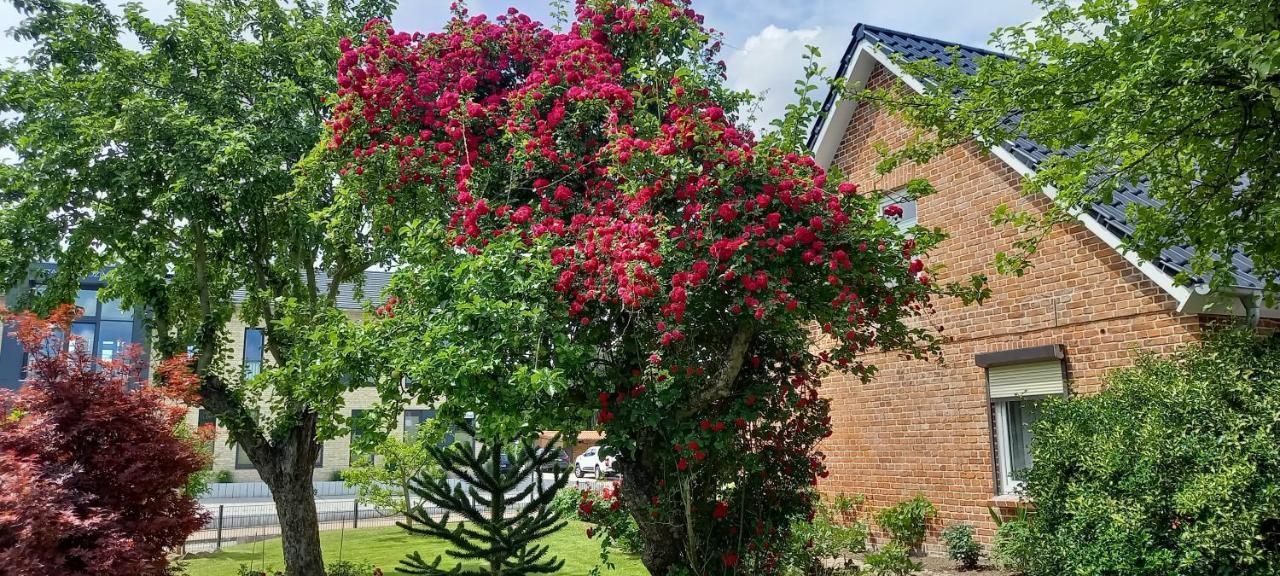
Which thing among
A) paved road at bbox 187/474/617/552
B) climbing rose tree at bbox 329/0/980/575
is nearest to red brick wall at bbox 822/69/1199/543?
climbing rose tree at bbox 329/0/980/575

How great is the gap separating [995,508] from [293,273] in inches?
404

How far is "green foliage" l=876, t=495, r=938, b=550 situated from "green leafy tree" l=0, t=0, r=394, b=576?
7.87 m

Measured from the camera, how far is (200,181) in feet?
32.5

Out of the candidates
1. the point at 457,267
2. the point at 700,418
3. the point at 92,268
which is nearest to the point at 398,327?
the point at 457,267

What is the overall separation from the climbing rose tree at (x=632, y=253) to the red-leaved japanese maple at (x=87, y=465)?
6.86 ft

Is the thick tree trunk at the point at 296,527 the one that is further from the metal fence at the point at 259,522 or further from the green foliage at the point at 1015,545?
the green foliage at the point at 1015,545

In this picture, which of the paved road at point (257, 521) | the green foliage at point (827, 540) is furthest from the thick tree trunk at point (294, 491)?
the green foliage at point (827, 540)

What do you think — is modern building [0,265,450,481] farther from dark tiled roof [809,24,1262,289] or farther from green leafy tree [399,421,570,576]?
dark tiled roof [809,24,1262,289]

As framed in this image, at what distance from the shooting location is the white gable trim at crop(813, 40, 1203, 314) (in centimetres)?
893

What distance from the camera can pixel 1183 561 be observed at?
6766 millimetres

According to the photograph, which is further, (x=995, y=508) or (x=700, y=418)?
(x=995, y=508)

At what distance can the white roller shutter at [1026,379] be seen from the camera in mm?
10422

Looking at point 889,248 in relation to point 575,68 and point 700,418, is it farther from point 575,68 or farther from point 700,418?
point 575,68

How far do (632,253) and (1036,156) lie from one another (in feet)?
23.4
